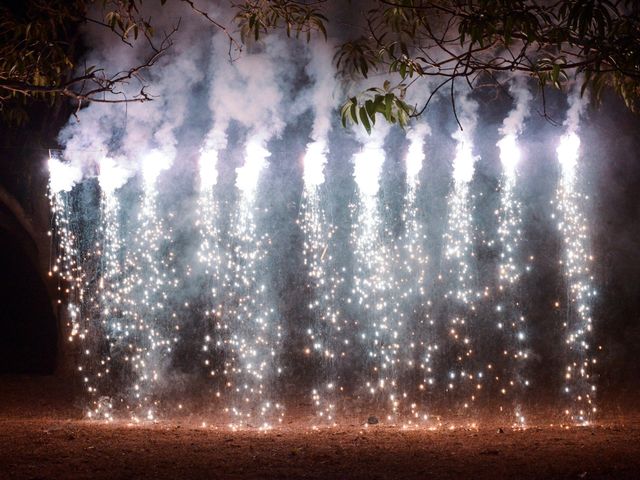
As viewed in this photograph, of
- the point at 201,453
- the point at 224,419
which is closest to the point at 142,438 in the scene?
the point at 201,453

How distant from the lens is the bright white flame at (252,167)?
7.96 metres

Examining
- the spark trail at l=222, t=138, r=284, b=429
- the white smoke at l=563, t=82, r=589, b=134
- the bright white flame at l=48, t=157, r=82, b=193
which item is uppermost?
the white smoke at l=563, t=82, r=589, b=134

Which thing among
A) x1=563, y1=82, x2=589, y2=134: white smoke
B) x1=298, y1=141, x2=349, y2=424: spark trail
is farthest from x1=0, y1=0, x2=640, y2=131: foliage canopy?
x1=298, y1=141, x2=349, y2=424: spark trail

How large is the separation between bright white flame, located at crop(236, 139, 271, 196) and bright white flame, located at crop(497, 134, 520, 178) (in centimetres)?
359

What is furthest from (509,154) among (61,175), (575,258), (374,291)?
(61,175)

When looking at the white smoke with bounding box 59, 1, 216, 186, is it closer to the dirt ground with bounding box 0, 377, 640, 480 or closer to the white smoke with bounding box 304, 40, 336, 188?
the white smoke with bounding box 304, 40, 336, 188

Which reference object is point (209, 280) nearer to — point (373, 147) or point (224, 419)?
point (224, 419)

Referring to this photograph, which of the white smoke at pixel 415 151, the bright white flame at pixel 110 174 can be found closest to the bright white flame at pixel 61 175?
the bright white flame at pixel 110 174

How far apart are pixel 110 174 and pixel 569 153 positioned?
6851 millimetres

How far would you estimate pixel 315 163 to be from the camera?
8.62 m

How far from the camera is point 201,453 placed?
4.24 m

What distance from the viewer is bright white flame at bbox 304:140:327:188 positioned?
26.6 ft

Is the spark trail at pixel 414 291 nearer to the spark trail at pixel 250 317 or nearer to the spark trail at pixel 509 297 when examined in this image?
the spark trail at pixel 509 297

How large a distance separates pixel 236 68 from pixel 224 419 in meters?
4.40
